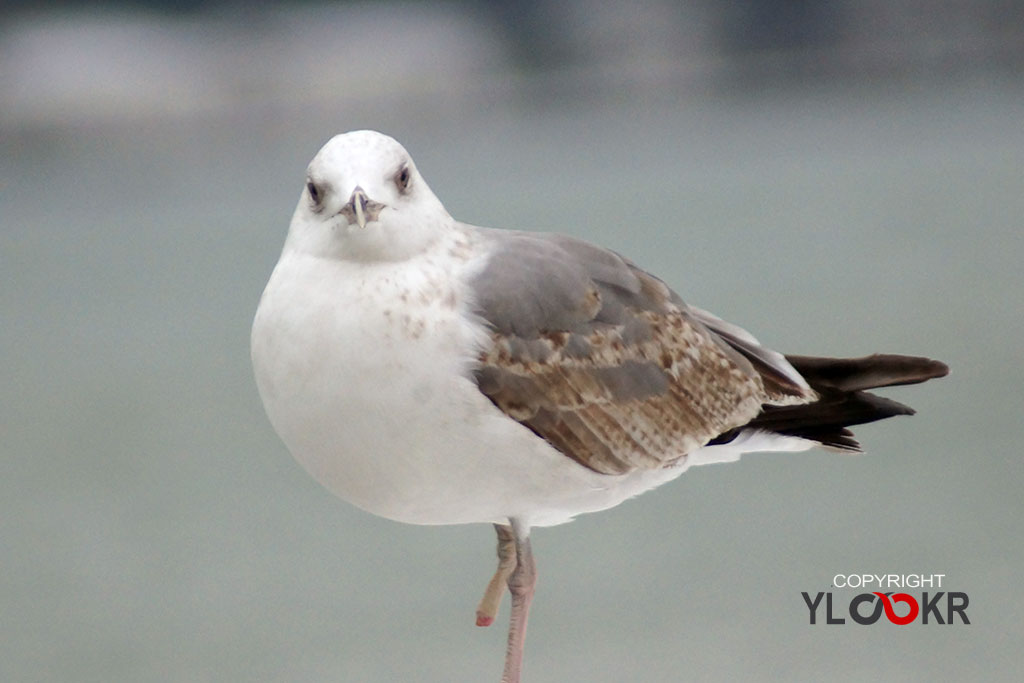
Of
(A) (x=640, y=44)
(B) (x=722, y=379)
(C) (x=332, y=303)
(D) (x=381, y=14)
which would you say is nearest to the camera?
(C) (x=332, y=303)

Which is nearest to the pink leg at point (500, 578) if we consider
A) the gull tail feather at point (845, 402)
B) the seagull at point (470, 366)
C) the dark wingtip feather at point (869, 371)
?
the seagull at point (470, 366)

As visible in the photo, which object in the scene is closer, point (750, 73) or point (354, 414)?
point (354, 414)

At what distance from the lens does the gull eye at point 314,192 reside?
157cm

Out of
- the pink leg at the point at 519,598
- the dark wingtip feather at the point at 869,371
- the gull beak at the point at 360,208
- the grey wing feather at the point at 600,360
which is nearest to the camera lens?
the gull beak at the point at 360,208

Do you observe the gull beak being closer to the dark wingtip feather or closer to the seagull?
the seagull

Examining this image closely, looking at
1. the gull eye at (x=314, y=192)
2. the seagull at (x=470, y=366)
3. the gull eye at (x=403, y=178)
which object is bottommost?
the seagull at (x=470, y=366)

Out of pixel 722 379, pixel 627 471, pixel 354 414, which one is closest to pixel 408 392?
pixel 354 414

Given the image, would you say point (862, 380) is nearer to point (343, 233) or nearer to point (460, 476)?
point (460, 476)

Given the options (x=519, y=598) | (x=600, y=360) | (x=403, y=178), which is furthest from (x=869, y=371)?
(x=403, y=178)

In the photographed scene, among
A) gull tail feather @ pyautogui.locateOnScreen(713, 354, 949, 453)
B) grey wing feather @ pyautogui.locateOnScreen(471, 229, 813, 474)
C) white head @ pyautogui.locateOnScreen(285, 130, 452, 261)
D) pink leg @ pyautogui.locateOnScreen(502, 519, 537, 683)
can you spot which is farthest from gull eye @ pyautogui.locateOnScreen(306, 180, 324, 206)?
gull tail feather @ pyautogui.locateOnScreen(713, 354, 949, 453)

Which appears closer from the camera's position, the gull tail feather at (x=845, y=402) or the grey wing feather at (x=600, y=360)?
the grey wing feather at (x=600, y=360)

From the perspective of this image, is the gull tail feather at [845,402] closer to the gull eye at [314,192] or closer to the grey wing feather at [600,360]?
the grey wing feather at [600,360]

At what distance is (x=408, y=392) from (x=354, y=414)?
7cm

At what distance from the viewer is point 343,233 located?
5.16ft
